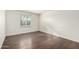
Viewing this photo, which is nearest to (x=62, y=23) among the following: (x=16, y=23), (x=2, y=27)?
(x=16, y=23)

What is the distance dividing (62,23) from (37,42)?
1.35 ft

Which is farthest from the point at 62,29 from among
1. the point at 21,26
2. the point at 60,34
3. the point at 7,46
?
the point at 7,46

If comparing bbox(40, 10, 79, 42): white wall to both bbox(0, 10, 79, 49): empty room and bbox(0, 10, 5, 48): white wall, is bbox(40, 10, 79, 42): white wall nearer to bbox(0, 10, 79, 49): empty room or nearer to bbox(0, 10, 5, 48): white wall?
bbox(0, 10, 79, 49): empty room

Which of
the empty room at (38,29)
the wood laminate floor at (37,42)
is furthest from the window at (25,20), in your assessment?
the wood laminate floor at (37,42)

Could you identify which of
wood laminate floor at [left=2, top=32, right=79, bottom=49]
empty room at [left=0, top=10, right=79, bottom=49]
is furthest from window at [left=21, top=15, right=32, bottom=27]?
wood laminate floor at [left=2, top=32, right=79, bottom=49]

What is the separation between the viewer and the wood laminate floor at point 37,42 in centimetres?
98

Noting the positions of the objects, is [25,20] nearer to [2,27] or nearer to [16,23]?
[16,23]

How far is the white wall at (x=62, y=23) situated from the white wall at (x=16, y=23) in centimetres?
10

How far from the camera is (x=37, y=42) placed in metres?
1.02

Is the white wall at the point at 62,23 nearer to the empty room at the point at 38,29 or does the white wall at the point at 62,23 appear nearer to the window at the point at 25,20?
the empty room at the point at 38,29

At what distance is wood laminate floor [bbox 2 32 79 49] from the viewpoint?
0.98m

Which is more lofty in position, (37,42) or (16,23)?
(16,23)
